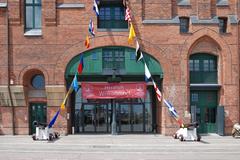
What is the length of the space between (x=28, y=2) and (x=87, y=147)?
45.9 ft

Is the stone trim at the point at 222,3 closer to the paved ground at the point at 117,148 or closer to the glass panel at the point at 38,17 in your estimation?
the paved ground at the point at 117,148

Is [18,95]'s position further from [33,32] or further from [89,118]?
[89,118]

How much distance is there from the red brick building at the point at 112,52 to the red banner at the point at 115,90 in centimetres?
58

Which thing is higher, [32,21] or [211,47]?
[32,21]

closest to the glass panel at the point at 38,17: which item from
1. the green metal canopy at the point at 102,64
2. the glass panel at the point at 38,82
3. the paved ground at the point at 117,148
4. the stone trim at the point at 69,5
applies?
the stone trim at the point at 69,5

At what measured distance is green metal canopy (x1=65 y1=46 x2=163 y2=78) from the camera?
33.2 meters

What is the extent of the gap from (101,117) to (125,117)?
6.75 ft

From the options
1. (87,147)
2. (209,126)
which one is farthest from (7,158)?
(209,126)

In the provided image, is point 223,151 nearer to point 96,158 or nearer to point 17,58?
point 96,158

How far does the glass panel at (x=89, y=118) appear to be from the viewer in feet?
119

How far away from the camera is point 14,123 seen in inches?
1294

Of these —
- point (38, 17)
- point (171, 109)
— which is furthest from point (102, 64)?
point (171, 109)

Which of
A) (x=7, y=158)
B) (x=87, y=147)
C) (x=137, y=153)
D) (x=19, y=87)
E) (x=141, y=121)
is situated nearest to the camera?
(x=7, y=158)

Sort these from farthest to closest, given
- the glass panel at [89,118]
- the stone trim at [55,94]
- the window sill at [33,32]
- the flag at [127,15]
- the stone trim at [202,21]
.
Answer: the glass panel at [89,118] < the stone trim at [202,21] < the window sill at [33,32] < the stone trim at [55,94] < the flag at [127,15]
